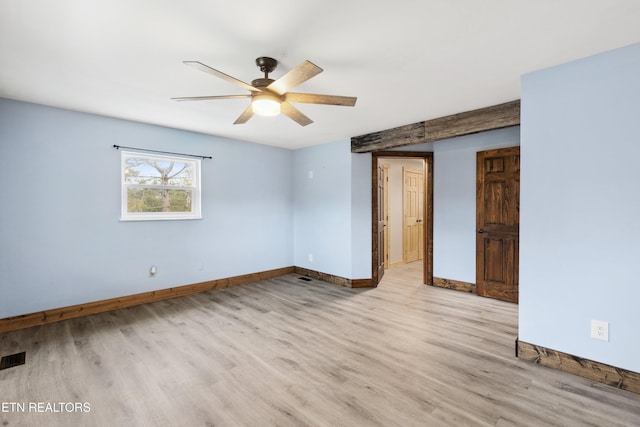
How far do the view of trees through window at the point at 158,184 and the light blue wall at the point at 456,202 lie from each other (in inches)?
138

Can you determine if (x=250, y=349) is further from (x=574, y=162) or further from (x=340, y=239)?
(x=574, y=162)

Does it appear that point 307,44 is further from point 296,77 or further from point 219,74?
point 219,74

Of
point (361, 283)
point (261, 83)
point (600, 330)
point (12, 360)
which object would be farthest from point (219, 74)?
point (361, 283)

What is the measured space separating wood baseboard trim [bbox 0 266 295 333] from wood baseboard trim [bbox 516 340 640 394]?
390 cm

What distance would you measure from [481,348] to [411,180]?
475 centimetres

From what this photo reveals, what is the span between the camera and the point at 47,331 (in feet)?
9.85

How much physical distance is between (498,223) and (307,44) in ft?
11.6

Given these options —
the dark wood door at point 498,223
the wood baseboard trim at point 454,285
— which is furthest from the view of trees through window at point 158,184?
the dark wood door at point 498,223

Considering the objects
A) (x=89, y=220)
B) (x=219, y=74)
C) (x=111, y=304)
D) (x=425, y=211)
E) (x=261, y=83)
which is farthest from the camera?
(x=425, y=211)

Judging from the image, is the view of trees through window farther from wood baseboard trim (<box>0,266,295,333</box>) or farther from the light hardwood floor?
the light hardwood floor

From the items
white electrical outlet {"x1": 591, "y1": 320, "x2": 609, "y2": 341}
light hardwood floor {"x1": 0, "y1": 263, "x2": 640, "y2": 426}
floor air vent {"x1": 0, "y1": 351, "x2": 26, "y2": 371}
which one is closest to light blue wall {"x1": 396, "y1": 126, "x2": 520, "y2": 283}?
light hardwood floor {"x1": 0, "y1": 263, "x2": 640, "y2": 426}

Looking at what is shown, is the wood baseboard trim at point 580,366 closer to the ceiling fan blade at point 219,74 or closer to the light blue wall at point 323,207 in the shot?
the light blue wall at point 323,207

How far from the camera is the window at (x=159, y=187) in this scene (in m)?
3.81

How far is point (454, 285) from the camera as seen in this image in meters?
4.46
